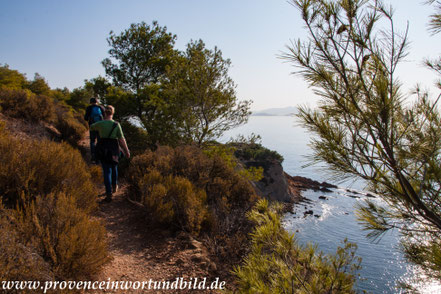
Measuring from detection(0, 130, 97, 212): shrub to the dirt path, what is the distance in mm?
647

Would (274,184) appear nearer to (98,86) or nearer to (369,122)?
→ (98,86)

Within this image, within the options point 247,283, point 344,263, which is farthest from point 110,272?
point 344,263

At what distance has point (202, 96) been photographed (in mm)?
9484

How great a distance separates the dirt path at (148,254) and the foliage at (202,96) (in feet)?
17.8

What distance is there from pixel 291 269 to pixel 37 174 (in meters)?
3.64

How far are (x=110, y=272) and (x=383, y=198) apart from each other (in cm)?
318

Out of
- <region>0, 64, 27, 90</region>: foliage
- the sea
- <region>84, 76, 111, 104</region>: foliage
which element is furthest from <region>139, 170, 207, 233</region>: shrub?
<region>0, 64, 27, 90</region>: foliage

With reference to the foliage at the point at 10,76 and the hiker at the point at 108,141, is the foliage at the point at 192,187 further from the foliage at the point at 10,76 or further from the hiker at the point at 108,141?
the foliage at the point at 10,76

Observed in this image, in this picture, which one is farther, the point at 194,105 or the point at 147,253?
the point at 194,105

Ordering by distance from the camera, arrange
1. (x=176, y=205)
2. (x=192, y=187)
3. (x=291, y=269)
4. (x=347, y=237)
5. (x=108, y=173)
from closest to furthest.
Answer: (x=291, y=269)
(x=176, y=205)
(x=108, y=173)
(x=192, y=187)
(x=347, y=237)

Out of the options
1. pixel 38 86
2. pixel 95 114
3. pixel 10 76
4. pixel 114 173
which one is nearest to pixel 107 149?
pixel 114 173

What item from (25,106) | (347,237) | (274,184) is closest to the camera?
(25,106)

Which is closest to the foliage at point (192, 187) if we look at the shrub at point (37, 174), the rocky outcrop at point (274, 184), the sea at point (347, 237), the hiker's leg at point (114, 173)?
the hiker's leg at point (114, 173)

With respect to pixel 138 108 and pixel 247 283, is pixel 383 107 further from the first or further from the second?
pixel 138 108
